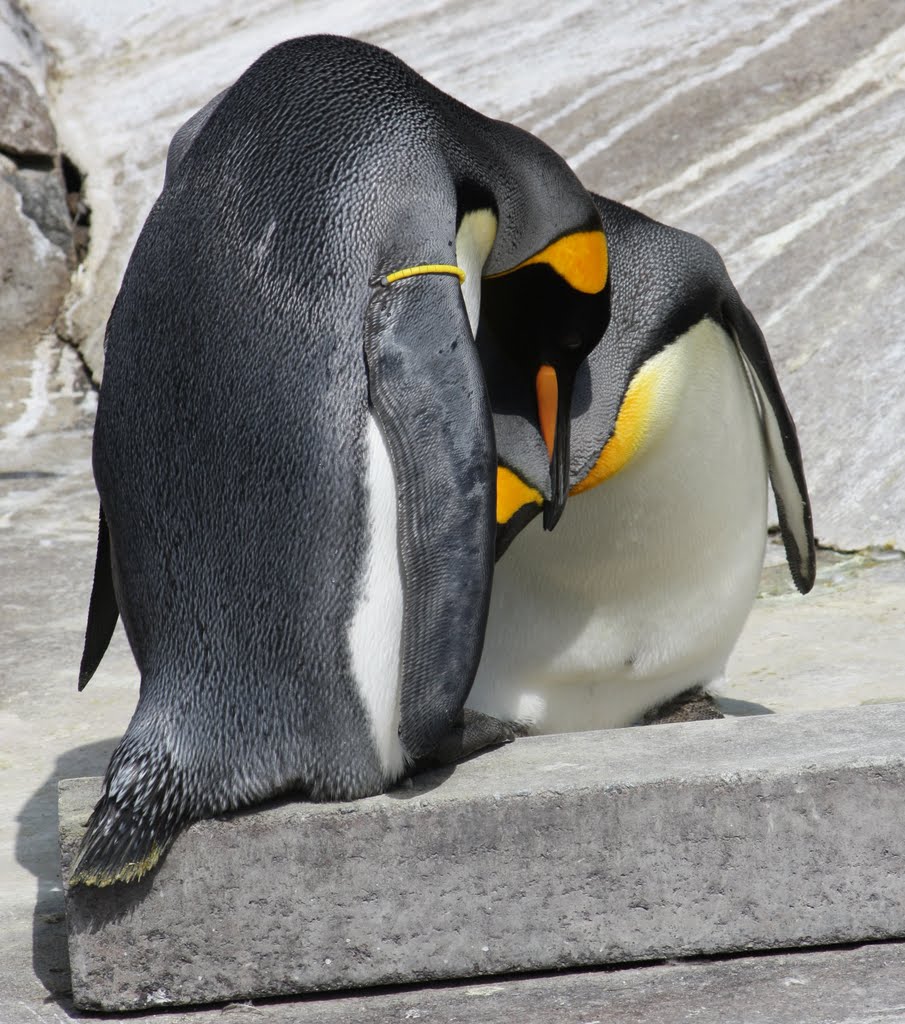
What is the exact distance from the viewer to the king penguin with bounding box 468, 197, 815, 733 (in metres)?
2.64

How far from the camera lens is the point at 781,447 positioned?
3061 mm

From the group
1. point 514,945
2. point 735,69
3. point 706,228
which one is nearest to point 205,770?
point 514,945

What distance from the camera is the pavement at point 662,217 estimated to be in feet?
6.64

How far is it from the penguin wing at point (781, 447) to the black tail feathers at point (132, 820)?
1.50m

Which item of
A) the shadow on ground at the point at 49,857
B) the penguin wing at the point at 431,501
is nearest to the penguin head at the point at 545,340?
the penguin wing at the point at 431,501

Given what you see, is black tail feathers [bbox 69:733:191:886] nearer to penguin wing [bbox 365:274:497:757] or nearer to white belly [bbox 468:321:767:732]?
penguin wing [bbox 365:274:497:757]

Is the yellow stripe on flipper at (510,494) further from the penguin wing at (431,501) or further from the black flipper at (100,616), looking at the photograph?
the black flipper at (100,616)

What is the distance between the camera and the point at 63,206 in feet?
Result: 25.1

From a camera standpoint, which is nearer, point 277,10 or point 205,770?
point 205,770

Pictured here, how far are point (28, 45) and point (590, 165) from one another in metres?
3.39

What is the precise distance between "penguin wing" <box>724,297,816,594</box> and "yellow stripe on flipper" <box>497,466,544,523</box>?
65 cm

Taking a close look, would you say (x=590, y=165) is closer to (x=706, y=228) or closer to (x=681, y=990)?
(x=706, y=228)

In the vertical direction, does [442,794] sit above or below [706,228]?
above

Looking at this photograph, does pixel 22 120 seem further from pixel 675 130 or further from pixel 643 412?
pixel 643 412
